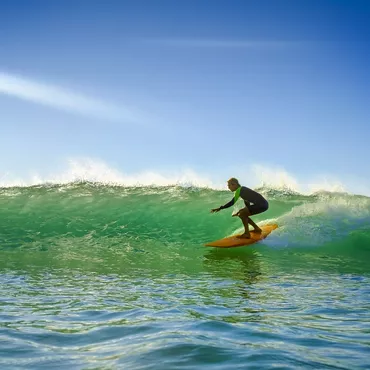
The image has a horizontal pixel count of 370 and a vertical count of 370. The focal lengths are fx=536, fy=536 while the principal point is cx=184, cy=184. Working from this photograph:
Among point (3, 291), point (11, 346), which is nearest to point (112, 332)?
point (11, 346)

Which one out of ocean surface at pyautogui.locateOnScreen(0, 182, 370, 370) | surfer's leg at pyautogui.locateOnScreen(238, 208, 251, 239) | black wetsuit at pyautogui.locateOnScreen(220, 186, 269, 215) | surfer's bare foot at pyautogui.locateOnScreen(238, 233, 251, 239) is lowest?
ocean surface at pyautogui.locateOnScreen(0, 182, 370, 370)

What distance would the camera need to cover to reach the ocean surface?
3469mm

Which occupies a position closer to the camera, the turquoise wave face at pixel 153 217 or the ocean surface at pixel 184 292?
the ocean surface at pixel 184 292

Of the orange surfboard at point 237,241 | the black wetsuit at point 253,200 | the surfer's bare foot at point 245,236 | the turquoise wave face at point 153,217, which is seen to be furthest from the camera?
the turquoise wave face at point 153,217

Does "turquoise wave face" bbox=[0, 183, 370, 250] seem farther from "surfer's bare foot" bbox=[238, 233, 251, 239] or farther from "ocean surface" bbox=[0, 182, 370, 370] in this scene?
"surfer's bare foot" bbox=[238, 233, 251, 239]

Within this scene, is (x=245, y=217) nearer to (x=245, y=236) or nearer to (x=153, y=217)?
(x=245, y=236)

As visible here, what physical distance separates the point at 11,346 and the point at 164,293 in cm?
292

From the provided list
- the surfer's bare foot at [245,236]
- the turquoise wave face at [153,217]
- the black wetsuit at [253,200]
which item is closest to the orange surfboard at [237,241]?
the surfer's bare foot at [245,236]

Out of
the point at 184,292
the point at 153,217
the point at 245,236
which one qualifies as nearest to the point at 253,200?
the point at 245,236

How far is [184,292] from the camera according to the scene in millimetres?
6547

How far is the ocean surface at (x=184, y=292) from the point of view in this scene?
3.47m

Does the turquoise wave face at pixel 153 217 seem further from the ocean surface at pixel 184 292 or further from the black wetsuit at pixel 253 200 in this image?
the black wetsuit at pixel 253 200

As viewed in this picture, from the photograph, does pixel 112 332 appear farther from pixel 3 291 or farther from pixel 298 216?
pixel 298 216

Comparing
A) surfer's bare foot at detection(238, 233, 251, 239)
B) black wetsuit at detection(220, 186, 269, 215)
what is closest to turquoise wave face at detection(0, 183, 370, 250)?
surfer's bare foot at detection(238, 233, 251, 239)
